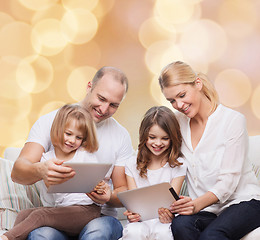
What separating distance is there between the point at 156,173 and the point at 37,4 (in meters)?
1.95

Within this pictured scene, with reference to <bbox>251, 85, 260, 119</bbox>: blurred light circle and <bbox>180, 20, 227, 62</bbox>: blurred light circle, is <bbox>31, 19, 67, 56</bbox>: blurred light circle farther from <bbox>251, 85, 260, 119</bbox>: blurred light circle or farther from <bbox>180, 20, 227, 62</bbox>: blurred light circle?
<bbox>251, 85, 260, 119</bbox>: blurred light circle

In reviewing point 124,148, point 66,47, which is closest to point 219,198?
point 124,148

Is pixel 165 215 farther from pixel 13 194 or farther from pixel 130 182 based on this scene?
pixel 13 194

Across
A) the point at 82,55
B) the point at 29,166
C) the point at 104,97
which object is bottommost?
the point at 29,166

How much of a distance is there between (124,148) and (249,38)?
5.19ft

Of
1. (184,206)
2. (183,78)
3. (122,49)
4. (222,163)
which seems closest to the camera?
(184,206)

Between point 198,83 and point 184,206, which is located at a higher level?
point 198,83

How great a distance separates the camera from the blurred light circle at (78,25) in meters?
3.23

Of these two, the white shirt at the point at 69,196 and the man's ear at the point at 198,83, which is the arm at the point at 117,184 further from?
the man's ear at the point at 198,83

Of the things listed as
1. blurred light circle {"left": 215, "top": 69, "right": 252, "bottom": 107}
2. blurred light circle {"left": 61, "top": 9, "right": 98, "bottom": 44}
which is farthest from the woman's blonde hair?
blurred light circle {"left": 61, "top": 9, "right": 98, "bottom": 44}

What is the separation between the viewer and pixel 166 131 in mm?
1947

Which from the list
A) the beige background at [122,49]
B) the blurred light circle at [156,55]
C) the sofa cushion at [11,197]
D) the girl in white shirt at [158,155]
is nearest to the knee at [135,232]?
the girl in white shirt at [158,155]

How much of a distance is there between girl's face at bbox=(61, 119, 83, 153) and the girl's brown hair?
1.10ft

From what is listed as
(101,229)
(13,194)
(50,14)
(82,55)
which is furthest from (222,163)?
(50,14)
